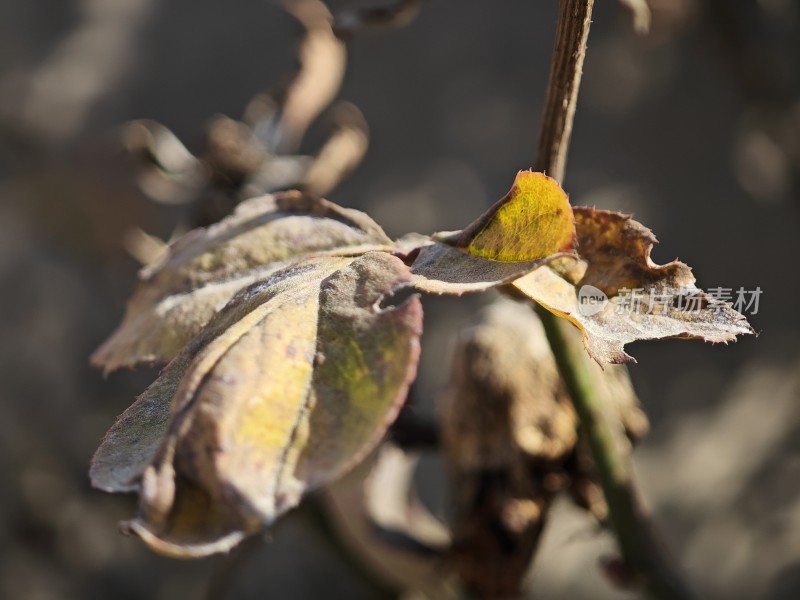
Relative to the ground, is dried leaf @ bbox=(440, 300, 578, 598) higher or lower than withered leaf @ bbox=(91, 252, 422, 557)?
→ higher

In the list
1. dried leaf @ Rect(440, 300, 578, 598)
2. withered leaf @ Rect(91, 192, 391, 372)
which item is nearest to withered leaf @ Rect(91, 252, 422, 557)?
withered leaf @ Rect(91, 192, 391, 372)

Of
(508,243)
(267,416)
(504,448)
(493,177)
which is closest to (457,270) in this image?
(508,243)

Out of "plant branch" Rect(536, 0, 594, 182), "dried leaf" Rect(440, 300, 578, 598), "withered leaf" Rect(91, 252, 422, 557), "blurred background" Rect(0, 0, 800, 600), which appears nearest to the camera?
"withered leaf" Rect(91, 252, 422, 557)

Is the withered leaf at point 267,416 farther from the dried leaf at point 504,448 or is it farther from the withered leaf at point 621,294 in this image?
the dried leaf at point 504,448

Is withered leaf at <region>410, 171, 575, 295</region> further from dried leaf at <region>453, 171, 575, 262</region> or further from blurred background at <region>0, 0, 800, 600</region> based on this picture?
blurred background at <region>0, 0, 800, 600</region>

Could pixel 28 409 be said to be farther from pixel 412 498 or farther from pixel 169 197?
pixel 412 498
